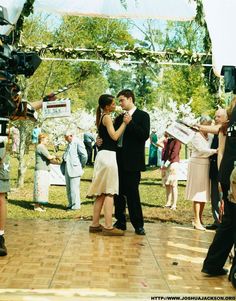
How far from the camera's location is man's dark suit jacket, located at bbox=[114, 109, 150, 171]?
22.5ft

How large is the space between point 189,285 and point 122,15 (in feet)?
20.4

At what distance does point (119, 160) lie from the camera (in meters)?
7.12

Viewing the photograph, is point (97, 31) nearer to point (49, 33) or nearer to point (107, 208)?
point (49, 33)

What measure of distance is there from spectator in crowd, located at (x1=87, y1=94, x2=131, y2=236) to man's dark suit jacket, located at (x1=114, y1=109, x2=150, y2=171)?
0.16m

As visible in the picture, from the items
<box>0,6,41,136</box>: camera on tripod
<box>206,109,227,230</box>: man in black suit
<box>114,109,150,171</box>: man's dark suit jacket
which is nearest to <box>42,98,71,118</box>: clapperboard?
<box>0,6,41,136</box>: camera on tripod

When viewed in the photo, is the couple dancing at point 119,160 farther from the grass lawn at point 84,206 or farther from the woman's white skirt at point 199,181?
the grass lawn at point 84,206

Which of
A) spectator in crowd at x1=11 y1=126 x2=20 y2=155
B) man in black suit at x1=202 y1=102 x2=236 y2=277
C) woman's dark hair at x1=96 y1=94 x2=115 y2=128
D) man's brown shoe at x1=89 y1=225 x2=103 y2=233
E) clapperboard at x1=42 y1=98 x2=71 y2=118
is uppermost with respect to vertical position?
woman's dark hair at x1=96 y1=94 x2=115 y2=128

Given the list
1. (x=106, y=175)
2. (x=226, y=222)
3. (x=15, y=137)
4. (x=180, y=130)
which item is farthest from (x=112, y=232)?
(x=15, y=137)

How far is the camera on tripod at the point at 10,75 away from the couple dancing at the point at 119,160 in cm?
213

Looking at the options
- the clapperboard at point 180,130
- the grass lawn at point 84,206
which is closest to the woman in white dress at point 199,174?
the grass lawn at point 84,206

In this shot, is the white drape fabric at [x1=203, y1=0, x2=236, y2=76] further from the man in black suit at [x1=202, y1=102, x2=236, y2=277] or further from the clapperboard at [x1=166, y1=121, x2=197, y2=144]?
the man in black suit at [x1=202, y1=102, x2=236, y2=277]

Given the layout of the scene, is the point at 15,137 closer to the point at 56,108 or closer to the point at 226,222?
the point at 56,108

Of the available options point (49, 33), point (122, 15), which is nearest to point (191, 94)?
point (49, 33)

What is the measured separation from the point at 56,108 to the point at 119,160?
178 centimetres
